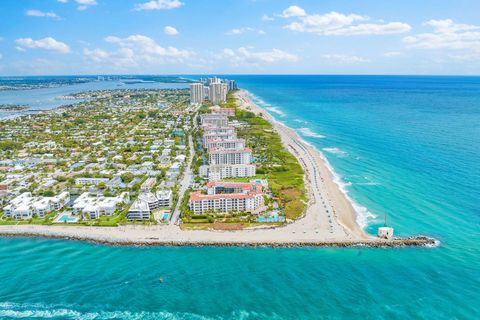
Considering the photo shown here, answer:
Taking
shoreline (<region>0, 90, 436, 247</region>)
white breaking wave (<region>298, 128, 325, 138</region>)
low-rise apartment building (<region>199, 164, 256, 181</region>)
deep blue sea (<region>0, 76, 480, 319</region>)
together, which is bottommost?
deep blue sea (<region>0, 76, 480, 319</region>)

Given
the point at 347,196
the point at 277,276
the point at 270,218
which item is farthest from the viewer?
the point at 347,196

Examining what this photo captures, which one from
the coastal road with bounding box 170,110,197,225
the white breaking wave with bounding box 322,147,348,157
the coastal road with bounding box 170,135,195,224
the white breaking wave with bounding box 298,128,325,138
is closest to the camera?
the coastal road with bounding box 170,110,197,225

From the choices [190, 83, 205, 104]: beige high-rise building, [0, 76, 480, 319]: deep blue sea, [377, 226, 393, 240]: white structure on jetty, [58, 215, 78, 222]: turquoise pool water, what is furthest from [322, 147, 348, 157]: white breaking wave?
[190, 83, 205, 104]: beige high-rise building

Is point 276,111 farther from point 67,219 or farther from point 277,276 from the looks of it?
point 277,276

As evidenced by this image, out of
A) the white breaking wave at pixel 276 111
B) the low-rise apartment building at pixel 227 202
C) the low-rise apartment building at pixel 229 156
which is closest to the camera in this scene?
the low-rise apartment building at pixel 227 202

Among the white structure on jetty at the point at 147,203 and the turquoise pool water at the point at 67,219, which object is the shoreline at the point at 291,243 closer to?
the white structure on jetty at the point at 147,203

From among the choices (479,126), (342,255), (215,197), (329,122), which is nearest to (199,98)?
(329,122)

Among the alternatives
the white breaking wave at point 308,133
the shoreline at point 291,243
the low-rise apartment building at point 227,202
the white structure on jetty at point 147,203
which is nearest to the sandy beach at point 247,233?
the shoreline at point 291,243

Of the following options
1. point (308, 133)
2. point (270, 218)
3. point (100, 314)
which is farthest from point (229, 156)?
point (100, 314)

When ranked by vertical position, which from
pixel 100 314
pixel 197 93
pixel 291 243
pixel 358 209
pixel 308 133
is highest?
pixel 197 93

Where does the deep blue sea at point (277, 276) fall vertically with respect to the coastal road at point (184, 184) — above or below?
below

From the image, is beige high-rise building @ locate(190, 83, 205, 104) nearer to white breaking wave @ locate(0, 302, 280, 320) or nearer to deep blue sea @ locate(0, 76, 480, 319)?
deep blue sea @ locate(0, 76, 480, 319)
